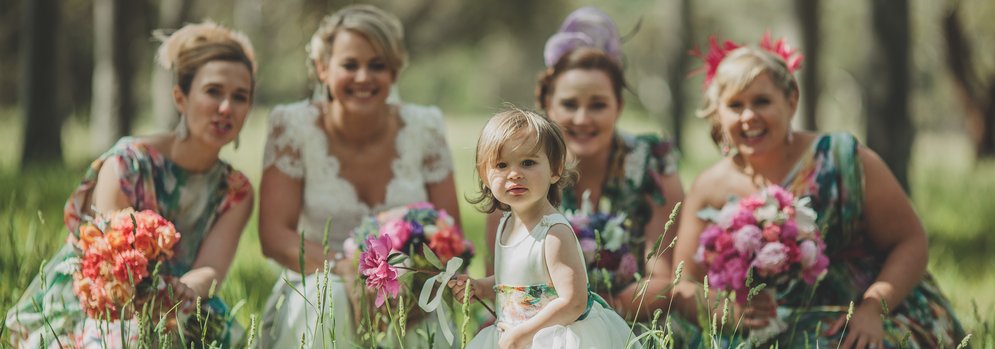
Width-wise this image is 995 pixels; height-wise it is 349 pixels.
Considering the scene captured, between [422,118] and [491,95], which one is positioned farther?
[491,95]

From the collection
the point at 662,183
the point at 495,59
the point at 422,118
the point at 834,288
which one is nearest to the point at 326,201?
the point at 422,118

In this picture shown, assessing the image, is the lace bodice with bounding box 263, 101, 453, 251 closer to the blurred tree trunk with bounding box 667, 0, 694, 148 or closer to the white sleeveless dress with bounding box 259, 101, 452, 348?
the white sleeveless dress with bounding box 259, 101, 452, 348

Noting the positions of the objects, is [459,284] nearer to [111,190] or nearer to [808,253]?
[808,253]

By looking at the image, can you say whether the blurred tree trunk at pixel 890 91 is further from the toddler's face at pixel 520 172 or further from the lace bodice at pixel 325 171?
the toddler's face at pixel 520 172

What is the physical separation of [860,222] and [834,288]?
29 centimetres

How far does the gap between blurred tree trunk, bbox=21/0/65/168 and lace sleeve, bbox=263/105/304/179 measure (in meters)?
5.97

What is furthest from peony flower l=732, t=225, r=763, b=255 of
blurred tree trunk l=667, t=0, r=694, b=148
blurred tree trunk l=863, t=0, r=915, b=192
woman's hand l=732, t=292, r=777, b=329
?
blurred tree trunk l=667, t=0, r=694, b=148

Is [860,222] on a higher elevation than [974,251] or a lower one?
higher

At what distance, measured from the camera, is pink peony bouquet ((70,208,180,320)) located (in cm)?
298

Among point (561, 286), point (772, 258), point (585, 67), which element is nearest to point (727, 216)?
point (772, 258)

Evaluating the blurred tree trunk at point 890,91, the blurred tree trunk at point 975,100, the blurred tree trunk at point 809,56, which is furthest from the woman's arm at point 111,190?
the blurred tree trunk at point 975,100

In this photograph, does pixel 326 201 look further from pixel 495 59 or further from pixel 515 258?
pixel 495 59

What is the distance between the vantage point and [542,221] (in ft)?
8.97

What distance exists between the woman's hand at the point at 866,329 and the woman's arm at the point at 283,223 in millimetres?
2115
